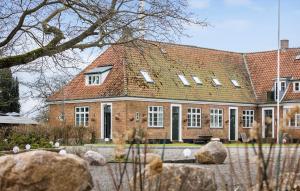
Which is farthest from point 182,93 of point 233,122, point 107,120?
point 233,122

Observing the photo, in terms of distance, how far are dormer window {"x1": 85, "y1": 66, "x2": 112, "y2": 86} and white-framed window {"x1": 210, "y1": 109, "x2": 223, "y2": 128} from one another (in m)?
7.80

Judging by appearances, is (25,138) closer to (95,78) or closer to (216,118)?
(95,78)

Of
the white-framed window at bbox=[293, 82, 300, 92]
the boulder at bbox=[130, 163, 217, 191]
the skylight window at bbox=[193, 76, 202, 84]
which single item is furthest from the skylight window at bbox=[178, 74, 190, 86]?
the boulder at bbox=[130, 163, 217, 191]

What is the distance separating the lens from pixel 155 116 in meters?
36.9

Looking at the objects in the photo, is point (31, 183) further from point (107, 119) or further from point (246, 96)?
point (246, 96)

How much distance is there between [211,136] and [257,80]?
25.3 feet

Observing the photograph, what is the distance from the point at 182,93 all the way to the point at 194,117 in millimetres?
1923

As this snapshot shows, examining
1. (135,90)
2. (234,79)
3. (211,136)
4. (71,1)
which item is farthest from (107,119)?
(71,1)

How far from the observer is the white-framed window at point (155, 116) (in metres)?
36.6

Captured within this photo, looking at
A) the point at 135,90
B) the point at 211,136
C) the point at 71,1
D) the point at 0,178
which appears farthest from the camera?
the point at 211,136

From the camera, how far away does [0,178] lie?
7.81m

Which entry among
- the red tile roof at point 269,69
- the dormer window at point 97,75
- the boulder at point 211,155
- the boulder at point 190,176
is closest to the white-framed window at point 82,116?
the dormer window at point 97,75

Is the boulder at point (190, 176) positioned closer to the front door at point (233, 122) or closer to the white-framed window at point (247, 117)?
the front door at point (233, 122)

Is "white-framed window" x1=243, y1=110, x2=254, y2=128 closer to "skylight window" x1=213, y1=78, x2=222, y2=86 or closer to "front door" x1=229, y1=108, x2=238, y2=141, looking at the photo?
"front door" x1=229, y1=108, x2=238, y2=141
